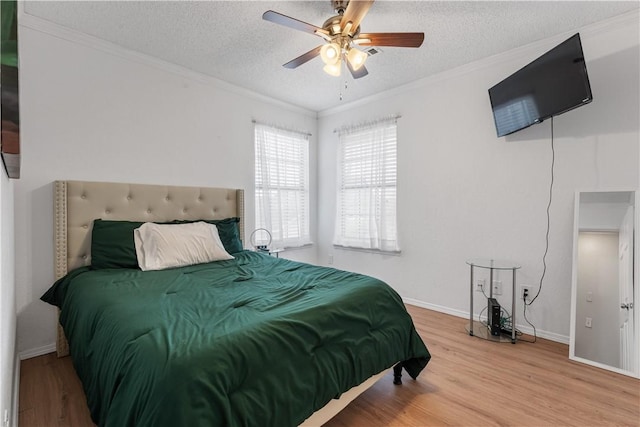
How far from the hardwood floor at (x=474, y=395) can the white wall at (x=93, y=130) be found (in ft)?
2.44

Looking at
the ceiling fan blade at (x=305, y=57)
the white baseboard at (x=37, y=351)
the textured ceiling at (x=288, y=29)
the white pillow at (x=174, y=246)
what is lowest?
the white baseboard at (x=37, y=351)

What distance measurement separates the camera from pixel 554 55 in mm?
2213

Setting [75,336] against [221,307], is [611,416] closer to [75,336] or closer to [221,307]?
[221,307]

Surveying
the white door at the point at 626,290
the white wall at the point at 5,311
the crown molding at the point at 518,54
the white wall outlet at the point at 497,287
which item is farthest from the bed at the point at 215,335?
the crown molding at the point at 518,54

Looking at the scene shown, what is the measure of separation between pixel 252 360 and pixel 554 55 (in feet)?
9.31

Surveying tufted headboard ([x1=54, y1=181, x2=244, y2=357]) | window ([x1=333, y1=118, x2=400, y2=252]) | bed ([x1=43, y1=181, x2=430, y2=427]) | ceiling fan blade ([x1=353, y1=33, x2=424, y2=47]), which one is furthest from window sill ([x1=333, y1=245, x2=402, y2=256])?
ceiling fan blade ([x1=353, y1=33, x2=424, y2=47])

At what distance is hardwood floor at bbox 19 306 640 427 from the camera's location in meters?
1.64

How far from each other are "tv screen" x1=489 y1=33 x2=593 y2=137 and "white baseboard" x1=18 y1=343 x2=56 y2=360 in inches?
164

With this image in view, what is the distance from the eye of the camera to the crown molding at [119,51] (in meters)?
2.24

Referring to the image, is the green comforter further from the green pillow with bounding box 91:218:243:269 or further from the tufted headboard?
the tufted headboard

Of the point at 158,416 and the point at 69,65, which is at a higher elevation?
the point at 69,65

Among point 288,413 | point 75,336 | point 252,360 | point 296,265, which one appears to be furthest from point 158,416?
point 296,265

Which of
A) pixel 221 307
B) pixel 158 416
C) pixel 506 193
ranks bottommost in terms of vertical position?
pixel 158 416

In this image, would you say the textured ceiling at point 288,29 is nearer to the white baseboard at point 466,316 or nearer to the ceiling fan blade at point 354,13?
the ceiling fan blade at point 354,13
